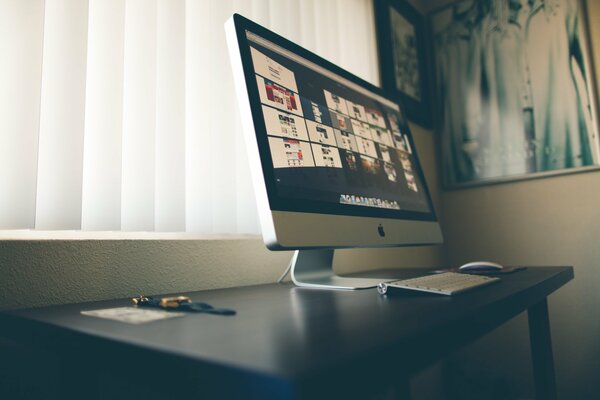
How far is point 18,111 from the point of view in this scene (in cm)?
76

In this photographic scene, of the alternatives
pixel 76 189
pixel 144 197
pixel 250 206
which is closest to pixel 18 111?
pixel 76 189

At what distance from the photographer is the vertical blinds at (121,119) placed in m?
0.77

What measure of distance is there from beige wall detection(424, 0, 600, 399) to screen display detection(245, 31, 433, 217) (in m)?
1.02

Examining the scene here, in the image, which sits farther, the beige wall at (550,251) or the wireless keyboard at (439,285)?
the beige wall at (550,251)

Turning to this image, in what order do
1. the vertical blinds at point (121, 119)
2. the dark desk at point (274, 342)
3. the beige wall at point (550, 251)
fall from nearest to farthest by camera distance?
1. the dark desk at point (274, 342)
2. the vertical blinds at point (121, 119)
3. the beige wall at point (550, 251)

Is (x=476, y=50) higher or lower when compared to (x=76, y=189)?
higher

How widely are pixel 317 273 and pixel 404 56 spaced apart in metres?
1.50

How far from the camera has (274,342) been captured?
0.38m

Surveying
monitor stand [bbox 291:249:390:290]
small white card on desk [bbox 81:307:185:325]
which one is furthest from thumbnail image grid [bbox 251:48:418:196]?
small white card on desk [bbox 81:307:185:325]

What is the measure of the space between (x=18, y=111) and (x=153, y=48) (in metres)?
0.34

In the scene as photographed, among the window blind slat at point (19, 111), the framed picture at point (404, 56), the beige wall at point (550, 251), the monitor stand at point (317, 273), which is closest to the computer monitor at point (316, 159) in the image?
the monitor stand at point (317, 273)

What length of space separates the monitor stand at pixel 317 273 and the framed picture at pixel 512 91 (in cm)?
138

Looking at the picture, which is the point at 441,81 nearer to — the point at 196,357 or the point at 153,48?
the point at 153,48

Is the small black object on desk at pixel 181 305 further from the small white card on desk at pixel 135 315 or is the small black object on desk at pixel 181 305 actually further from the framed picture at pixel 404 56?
the framed picture at pixel 404 56
